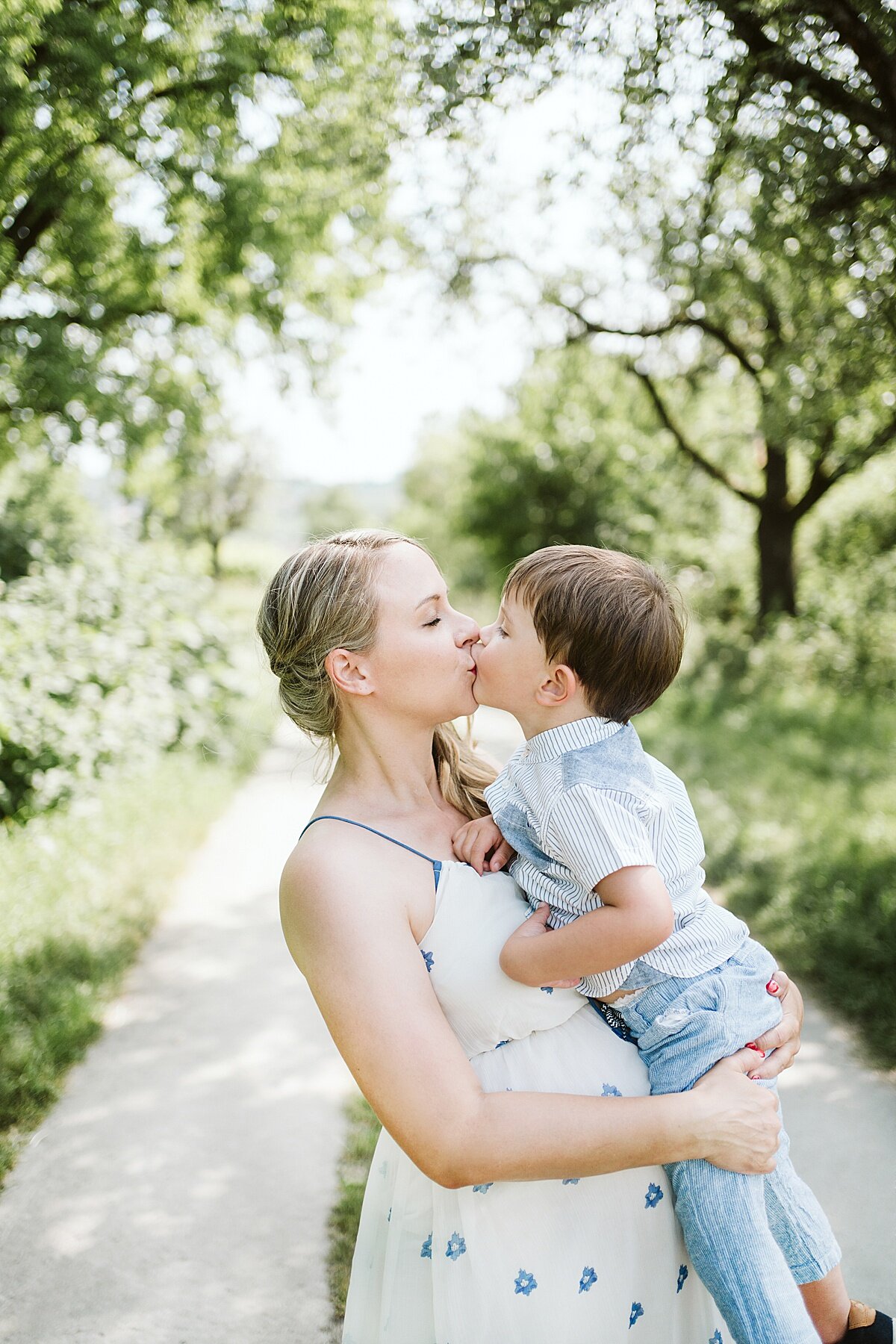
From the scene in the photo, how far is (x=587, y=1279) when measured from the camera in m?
1.70

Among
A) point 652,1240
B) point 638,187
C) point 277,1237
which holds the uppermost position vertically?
point 638,187

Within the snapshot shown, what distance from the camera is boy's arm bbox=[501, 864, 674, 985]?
62.8 inches

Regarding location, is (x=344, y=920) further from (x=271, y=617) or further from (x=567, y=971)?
(x=271, y=617)

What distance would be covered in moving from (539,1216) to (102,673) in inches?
257

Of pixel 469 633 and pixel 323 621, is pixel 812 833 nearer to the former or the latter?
pixel 469 633

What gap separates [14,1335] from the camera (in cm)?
264

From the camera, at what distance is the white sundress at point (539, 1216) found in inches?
66.8

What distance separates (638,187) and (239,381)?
842cm

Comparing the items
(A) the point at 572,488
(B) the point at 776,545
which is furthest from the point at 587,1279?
(A) the point at 572,488

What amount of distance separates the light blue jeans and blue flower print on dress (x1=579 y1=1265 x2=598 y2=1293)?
7.1 inches

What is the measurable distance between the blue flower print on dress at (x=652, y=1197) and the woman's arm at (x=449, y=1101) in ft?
0.57

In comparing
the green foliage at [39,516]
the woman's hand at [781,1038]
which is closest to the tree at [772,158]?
the woman's hand at [781,1038]

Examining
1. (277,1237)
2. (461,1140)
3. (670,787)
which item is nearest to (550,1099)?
(461,1140)

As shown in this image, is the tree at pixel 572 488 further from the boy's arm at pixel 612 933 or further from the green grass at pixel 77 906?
the boy's arm at pixel 612 933
